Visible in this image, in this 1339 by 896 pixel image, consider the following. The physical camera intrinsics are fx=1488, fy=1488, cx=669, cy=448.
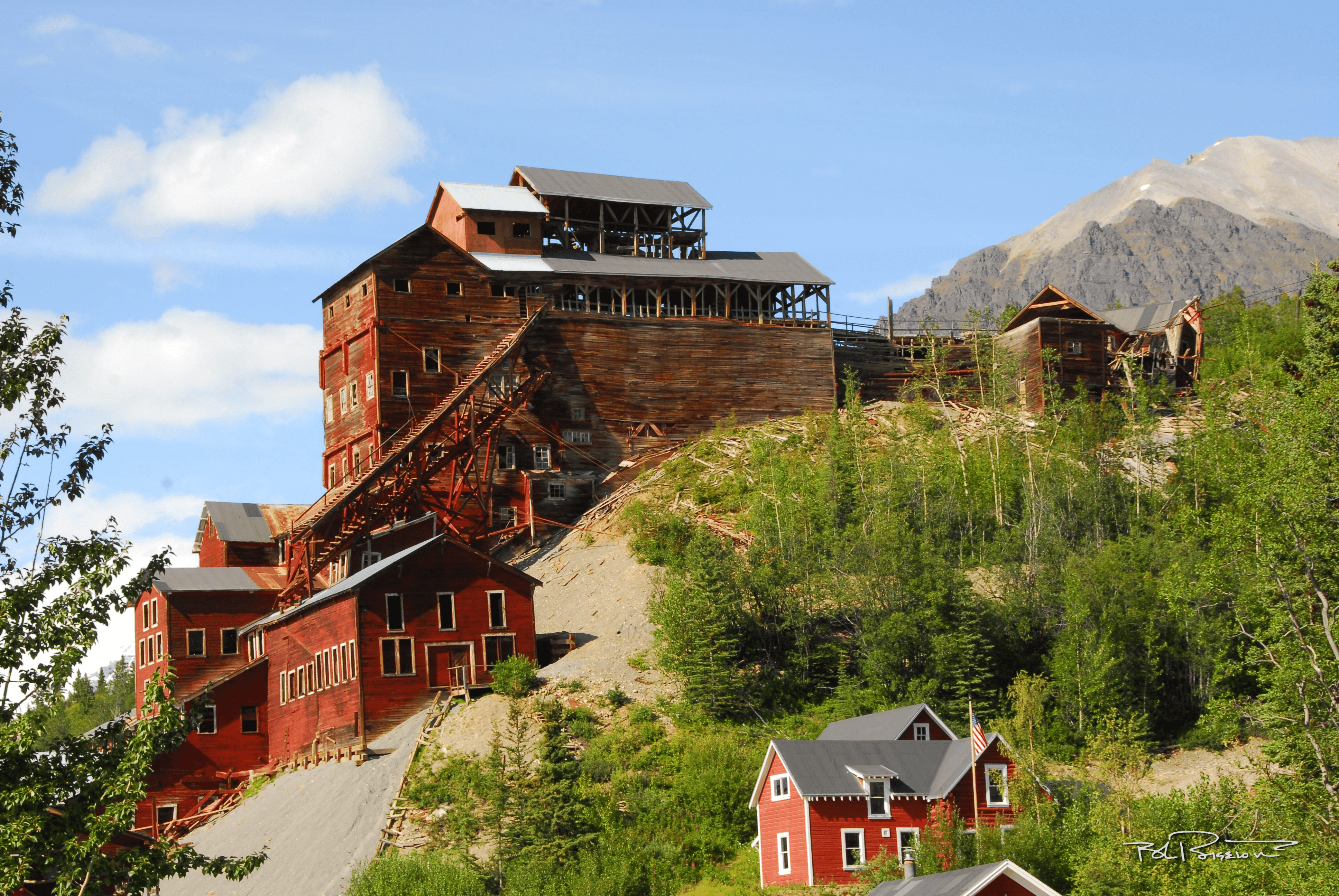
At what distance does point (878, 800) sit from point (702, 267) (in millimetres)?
40892

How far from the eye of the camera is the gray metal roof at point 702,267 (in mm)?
75500

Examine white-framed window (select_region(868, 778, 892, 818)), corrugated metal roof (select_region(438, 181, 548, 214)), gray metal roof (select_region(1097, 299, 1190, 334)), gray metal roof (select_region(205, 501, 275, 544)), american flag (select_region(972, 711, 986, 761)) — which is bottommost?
white-framed window (select_region(868, 778, 892, 818))

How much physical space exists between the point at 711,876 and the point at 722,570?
13.8 meters

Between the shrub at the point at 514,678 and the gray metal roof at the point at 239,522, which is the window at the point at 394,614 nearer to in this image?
the shrub at the point at 514,678

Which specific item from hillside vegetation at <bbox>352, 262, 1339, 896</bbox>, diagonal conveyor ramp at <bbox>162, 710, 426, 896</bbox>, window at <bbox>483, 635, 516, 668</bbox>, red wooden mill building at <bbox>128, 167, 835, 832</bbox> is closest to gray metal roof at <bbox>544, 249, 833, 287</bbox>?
red wooden mill building at <bbox>128, 167, 835, 832</bbox>

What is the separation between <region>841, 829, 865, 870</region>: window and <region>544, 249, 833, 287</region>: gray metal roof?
124 ft

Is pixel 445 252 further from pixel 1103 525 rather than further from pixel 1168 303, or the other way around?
pixel 1168 303

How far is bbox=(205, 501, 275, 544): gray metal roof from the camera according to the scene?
68.1 meters

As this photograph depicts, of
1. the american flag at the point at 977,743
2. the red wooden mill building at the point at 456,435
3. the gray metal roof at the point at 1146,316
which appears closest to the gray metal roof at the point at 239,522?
the red wooden mill building at the point at 456,435

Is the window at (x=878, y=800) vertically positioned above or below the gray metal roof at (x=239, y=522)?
below

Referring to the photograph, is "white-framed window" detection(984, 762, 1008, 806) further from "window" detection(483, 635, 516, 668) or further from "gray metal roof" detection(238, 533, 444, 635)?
"gray metal roof" detection(238, 533, 444, 635)

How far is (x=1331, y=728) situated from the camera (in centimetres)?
3731

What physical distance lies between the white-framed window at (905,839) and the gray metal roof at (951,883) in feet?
23.3

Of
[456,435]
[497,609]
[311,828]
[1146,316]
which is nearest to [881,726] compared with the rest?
[497,609]
